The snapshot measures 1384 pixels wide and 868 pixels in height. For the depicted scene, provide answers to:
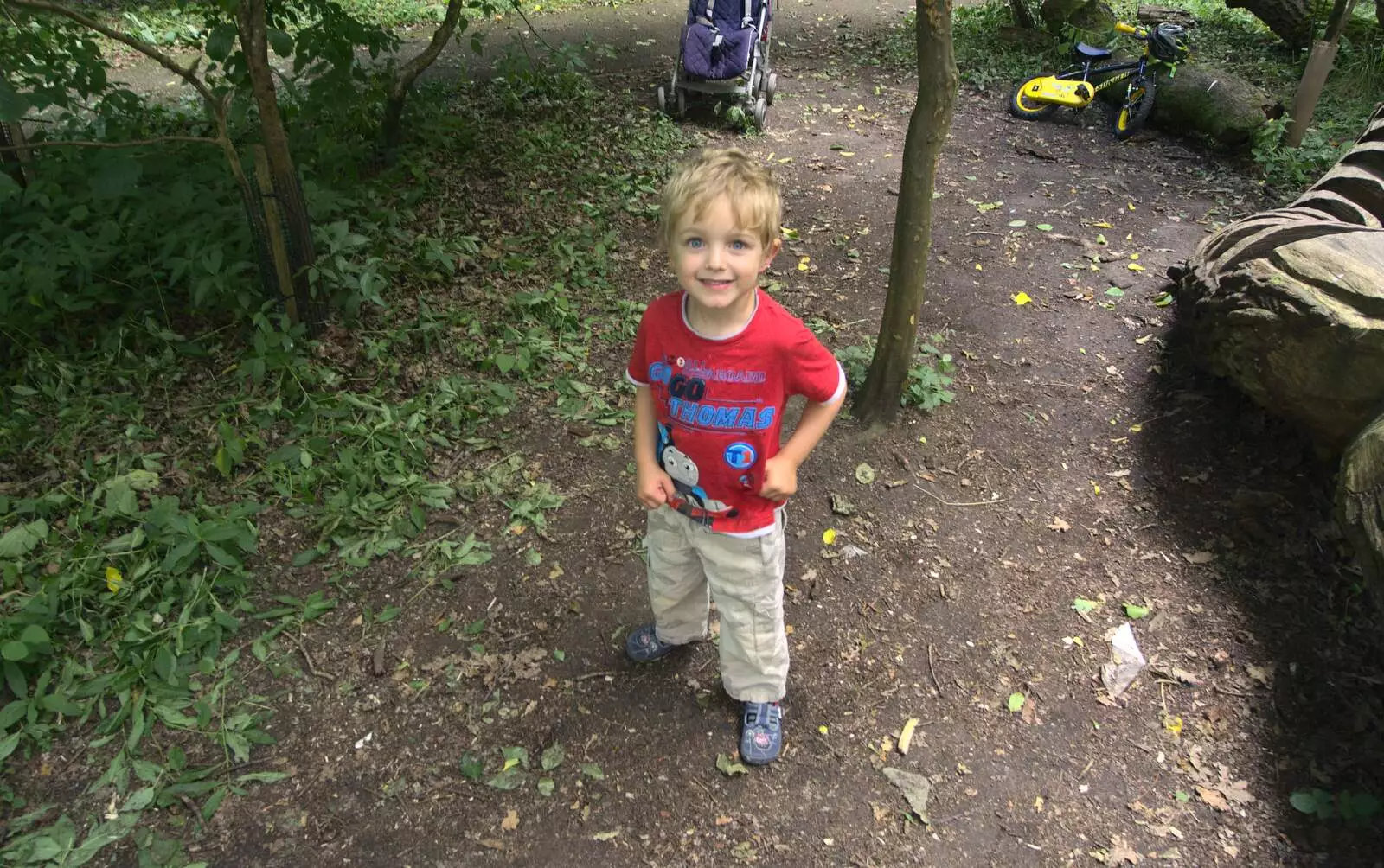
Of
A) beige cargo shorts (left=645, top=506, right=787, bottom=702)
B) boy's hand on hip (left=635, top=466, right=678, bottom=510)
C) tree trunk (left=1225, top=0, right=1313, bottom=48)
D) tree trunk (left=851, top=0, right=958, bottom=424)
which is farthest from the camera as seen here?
tree trunk (left=1225, top=0, right=1313, bottom=48)

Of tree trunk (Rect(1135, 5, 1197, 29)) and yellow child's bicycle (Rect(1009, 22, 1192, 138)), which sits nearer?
yellow child's bicycle (Rect(1009, 22, 1192, 138))

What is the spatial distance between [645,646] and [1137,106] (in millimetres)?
7224

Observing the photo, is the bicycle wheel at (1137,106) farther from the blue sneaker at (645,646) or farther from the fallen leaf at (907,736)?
the blue sneaker at (645,646)

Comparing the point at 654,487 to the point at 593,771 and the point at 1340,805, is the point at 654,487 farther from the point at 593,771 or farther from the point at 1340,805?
the point at 1340,805

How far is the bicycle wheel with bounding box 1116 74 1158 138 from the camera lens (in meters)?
7.35

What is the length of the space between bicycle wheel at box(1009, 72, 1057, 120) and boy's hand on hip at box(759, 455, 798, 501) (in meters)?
7.11

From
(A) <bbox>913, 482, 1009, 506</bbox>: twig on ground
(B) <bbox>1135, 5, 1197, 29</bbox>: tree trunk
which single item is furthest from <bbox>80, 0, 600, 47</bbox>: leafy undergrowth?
(A) <bbox>913, 482, 1009, 506</bbox>: twig on ground

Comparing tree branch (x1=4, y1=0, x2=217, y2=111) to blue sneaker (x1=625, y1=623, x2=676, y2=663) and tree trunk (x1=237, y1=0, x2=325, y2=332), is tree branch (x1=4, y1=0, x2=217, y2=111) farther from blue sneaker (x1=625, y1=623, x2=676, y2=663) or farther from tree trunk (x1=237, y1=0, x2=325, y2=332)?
blue sneaker (x1=625, y1=623, x2=676, y2=663)

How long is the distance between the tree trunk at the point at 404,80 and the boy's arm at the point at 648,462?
4351 mm

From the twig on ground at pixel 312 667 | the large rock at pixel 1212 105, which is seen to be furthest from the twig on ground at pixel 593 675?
the large rock at pixel 1212 105

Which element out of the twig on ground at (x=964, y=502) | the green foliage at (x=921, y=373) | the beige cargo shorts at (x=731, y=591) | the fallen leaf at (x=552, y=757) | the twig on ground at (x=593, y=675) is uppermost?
the beige cargo shorts at (x=731, y=591)

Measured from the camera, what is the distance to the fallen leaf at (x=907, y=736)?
2.67 metres

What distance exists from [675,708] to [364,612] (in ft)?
4.03

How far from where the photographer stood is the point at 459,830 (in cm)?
243
